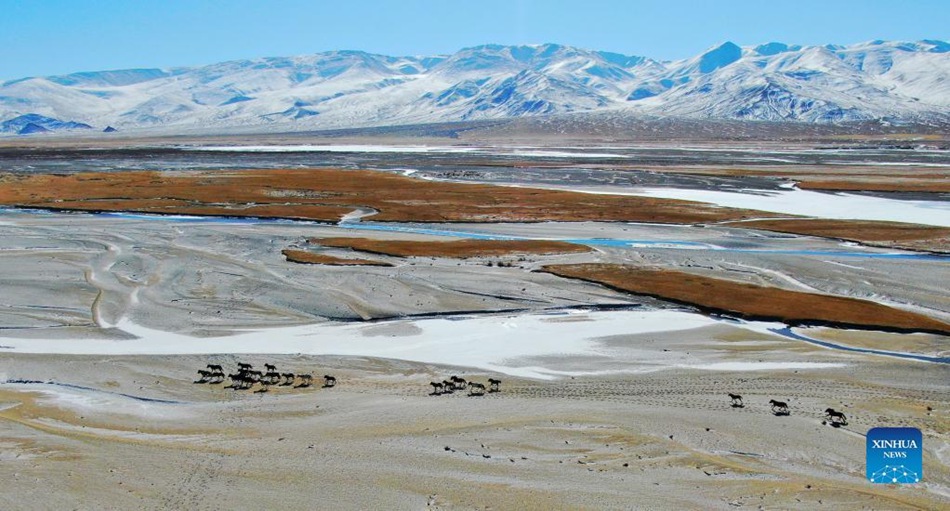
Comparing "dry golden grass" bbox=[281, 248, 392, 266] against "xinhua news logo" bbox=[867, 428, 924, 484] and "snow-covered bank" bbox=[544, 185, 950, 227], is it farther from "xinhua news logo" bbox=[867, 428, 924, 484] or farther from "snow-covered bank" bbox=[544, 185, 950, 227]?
"snow-covered bank" bbox=[544, 185, 950, 227]

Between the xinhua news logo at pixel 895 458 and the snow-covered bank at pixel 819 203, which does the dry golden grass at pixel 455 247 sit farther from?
the xinhua news logo at pixel 895 458

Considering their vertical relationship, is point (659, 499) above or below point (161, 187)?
below

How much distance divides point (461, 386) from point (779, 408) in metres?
7.53

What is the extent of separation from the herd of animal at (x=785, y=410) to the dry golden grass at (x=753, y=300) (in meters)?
8.56

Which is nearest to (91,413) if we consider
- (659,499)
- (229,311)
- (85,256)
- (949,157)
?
(229,311)

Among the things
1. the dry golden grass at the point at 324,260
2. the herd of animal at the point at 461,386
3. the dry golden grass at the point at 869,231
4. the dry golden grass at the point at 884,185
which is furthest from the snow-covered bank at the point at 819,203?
the herd of animal at the point at 461,386

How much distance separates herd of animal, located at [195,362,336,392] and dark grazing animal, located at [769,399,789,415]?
10.5m

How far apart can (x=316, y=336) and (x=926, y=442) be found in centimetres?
1647

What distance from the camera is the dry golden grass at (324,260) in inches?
1354

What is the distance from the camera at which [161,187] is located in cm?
6856

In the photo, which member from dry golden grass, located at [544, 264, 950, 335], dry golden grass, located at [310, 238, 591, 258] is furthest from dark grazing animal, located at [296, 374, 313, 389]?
dry golden grass, located at [310, 238, 591, 258]

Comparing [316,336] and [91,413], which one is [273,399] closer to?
[91,413]

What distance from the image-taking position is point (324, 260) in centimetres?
3503

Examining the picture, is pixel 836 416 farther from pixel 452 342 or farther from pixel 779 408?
pixel 452 342
